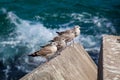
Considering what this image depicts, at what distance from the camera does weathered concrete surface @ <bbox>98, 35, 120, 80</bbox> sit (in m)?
5.21

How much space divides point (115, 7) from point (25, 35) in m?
5.89

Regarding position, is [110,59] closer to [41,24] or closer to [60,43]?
[60,43]

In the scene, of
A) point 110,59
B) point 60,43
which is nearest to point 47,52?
point 60,43

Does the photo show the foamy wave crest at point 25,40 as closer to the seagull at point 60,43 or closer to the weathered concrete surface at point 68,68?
the seagull at point 60,43

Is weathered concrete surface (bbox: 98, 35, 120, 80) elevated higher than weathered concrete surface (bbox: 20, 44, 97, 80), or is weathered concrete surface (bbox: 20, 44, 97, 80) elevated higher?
weathered concrete surface (bbox: 98, 35, 120, 80)

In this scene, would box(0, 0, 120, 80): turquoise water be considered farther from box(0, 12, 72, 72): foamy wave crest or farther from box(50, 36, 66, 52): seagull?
box(50, 36, 66, 52): seagull

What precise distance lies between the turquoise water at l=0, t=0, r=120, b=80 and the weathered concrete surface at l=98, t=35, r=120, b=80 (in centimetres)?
581

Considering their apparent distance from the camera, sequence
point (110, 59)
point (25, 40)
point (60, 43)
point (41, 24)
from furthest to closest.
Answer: point (41, 24) → point (25, 40) → point (60, 43) → point (110, 59)

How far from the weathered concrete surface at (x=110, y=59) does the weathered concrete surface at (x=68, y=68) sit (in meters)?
0.44

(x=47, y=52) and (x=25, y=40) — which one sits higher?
(x=47, y=52)

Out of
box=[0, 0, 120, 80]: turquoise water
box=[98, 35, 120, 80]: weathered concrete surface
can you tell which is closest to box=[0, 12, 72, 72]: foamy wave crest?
box=[0, 0, 120, 80]: turquoise water

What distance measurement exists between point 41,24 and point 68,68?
1179 cm

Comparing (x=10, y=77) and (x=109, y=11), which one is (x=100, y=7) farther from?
(x=10, y=77)

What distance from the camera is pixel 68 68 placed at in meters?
5.95
